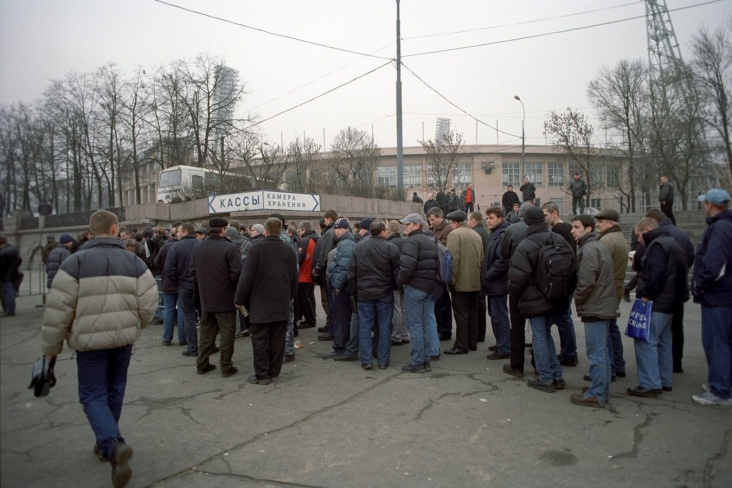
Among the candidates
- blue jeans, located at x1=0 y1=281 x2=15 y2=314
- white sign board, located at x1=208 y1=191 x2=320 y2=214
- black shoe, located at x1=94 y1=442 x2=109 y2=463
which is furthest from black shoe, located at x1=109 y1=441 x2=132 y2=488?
white sign board, located at x1=208 y1=191 x2=320 y2=214

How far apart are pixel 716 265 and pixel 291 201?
15.2 metres

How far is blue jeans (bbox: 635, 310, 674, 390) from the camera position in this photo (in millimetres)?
5434

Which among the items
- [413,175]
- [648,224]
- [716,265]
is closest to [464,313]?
[648,224]

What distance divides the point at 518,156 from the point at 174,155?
146 feet

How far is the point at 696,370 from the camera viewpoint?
653 centimetres

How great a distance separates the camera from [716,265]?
508cm

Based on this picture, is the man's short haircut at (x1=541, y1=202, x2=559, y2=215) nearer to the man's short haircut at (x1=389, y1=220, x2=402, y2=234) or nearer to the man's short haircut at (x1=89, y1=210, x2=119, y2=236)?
the man's short haircut at (x1=389, y1=220, x2=402, y2=234)

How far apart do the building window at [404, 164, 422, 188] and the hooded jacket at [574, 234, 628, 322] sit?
61.7m

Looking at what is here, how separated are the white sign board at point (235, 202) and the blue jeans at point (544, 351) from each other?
13.2 meters

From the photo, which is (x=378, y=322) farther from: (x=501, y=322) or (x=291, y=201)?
(x=291, y=201)

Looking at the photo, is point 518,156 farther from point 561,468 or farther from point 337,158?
point 561,468

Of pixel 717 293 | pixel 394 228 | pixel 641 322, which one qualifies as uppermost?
pixel 394 228

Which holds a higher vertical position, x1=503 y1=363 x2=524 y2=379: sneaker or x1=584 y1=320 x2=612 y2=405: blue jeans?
x1=584 y1=320 x2=612 y2=405: blue jeans

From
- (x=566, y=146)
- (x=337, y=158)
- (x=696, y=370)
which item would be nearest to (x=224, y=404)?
(x=696, y=370)
